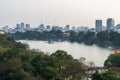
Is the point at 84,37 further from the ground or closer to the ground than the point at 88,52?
closer to the ground

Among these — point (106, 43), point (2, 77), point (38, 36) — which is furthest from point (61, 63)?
point (38, 36)

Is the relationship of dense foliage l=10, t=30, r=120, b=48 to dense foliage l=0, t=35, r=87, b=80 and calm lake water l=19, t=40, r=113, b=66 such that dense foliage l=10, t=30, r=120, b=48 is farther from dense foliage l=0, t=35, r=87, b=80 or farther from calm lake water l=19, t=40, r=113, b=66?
dense foliage l=0, t=35, r=87, b=80

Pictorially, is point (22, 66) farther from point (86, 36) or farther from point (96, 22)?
point (96, 22)

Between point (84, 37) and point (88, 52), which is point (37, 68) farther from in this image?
point (84, 37)

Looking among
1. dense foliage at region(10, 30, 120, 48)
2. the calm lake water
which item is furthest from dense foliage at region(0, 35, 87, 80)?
dense foliage at region(10, 30, 120, 48)

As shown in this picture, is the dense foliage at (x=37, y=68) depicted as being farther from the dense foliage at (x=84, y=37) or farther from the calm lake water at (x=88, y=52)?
the dense foliage at (x=84, y=37)

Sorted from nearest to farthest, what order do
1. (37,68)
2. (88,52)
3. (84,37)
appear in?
(37,68) < (88,52) < (84,37)

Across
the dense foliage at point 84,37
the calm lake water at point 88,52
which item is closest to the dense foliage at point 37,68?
the calm lake water at point 88,52

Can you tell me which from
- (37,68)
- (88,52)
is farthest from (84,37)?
(37,68)
